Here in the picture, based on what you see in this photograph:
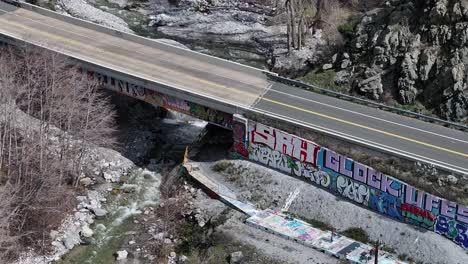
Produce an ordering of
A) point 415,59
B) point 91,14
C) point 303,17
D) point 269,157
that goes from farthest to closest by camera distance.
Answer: point 91,14
point 303,17
point 415,59
point 269,157

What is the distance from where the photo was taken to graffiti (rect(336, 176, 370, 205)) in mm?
54750

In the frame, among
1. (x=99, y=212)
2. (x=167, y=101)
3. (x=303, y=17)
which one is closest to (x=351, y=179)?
(x=167, y=101)

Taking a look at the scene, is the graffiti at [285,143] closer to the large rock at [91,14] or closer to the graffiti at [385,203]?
the graffiti at [385,203]

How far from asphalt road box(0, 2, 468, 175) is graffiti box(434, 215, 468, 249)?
4167 millimetres

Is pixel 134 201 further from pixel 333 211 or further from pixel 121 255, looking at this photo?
pixel 333 211

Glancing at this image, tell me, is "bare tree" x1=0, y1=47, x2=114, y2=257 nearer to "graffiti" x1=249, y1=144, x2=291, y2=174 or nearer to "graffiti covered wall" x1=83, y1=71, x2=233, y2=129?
"graffiti covered wall" x1=83, y1=71, x2=233, y2=129

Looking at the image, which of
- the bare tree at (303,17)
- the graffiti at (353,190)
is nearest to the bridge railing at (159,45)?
the graffiti at (353,190)

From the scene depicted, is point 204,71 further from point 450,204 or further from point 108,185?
point 450,204

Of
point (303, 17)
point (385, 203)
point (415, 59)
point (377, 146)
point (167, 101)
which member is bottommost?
point (385, 203)

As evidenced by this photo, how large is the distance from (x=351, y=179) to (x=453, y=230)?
344 inches

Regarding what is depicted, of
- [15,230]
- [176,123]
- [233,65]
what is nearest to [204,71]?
[233,65]

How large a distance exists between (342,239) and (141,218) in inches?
667

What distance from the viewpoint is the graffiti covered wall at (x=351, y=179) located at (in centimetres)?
5094

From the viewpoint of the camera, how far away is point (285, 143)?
58.5 m
